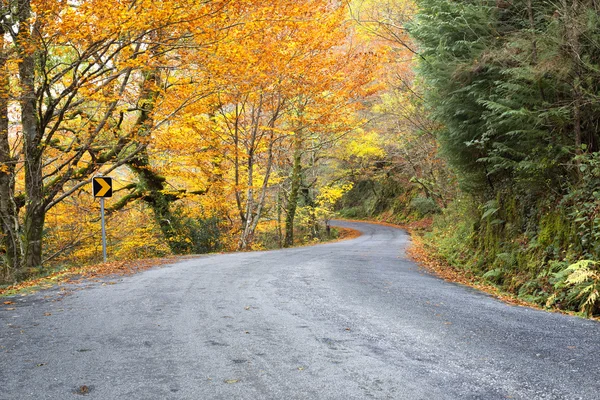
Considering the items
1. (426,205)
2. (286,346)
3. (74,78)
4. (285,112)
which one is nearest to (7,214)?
(74,78)

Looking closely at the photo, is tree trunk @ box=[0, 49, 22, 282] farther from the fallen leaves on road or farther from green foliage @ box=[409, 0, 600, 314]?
green foliage @ box=[409, 0, 600, 314]

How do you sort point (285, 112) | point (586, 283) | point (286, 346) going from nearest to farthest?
point (286, 346) → point (586, 283) → point (285, 112)

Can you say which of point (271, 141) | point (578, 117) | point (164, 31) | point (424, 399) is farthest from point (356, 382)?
point (271, 141)

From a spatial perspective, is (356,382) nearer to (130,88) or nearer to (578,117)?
(578,117)

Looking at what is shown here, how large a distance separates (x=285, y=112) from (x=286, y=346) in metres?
15.3

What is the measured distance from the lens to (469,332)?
4.84m

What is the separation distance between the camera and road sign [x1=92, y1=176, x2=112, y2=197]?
1115 centimetres

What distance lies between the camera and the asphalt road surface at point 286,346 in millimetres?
3283

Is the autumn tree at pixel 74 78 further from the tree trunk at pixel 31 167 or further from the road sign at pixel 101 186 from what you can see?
the road sign at pixel 101 186

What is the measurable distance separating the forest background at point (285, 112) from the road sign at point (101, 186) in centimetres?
204

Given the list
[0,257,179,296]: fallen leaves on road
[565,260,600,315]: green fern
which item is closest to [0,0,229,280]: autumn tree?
[0,257,179,296]: fallen leaves on road

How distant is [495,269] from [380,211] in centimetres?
2993

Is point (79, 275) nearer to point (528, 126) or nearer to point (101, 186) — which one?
point (101, 186)

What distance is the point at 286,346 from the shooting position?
4.24 m
